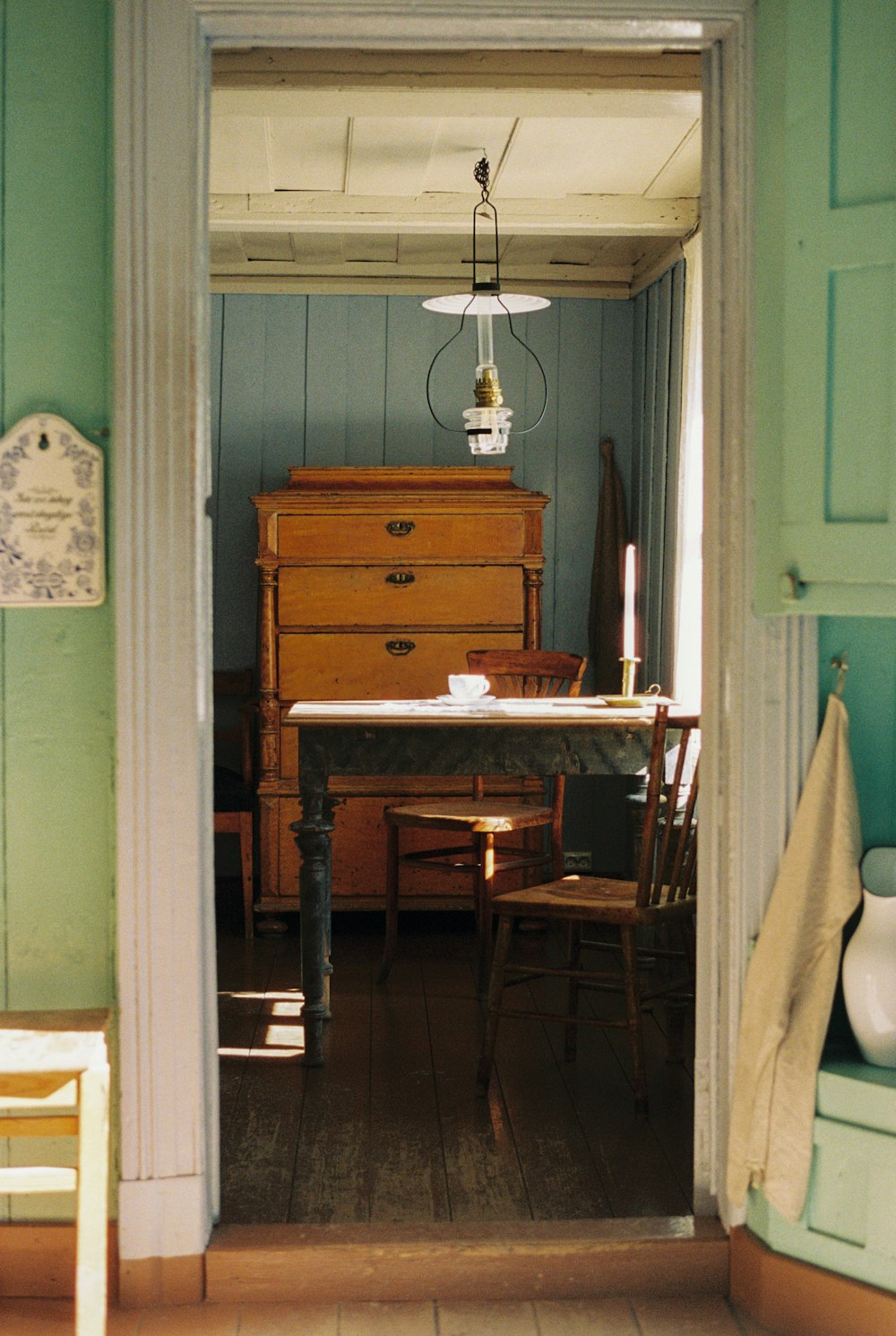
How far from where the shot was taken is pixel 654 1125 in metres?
3.05

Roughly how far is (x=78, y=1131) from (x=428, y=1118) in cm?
124

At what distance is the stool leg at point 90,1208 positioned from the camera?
1.97m

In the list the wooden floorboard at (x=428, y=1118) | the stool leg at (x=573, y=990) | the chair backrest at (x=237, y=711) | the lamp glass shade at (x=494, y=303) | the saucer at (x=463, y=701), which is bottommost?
the wooden floorboard at (x=428, y=1118)

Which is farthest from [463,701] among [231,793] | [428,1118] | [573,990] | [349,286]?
[349,286]

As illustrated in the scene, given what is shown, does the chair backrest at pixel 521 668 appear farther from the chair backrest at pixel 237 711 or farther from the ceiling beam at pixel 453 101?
the ceiling beam at pixel 453 101

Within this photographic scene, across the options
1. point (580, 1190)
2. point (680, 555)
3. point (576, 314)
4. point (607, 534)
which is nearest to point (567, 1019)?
point (580, 1190)

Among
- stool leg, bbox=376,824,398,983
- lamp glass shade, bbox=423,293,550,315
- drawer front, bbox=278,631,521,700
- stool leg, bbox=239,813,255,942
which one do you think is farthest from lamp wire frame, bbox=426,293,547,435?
stool leg, bbox=376,824,398,983

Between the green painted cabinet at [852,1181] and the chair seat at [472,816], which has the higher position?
the chair seat at [472,816]

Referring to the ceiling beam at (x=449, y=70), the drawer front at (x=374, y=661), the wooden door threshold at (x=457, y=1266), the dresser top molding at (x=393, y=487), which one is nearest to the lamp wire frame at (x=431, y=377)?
the dresser top molding at (x=393, y=487)

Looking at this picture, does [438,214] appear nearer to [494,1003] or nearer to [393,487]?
[393,487]

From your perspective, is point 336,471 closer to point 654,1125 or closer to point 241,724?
point 241,724

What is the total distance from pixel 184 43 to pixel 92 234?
36 centimetres

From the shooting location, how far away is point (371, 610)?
16.4 feet

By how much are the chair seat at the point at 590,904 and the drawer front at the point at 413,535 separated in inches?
75.6
